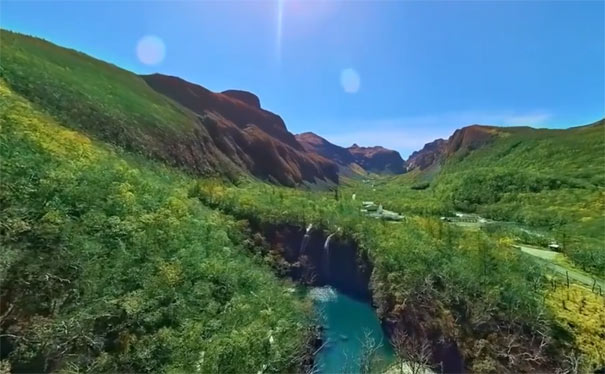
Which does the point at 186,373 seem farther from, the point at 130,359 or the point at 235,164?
the point at 235,164

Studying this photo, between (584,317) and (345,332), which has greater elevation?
(584,317)

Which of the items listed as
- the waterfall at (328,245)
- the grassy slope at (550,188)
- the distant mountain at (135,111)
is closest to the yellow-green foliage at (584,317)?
the grassy slope at (550,188)

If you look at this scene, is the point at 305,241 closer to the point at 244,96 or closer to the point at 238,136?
the point at 238,136

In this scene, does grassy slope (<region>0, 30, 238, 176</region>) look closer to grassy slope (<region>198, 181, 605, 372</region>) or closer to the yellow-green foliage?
grassy slope (<region>198, 181, 605, 372</region>)

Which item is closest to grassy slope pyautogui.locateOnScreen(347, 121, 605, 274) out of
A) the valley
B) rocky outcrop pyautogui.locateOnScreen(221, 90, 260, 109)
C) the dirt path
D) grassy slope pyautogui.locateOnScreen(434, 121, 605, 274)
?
grassy slope pyautogui.locateOnScreen(434, 121, 605, 274)

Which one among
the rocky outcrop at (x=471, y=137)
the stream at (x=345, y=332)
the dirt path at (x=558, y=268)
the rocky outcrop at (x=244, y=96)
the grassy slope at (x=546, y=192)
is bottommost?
the stream at (x=345, y=332)

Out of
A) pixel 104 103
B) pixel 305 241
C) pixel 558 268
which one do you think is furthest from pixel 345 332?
pixel 104 103

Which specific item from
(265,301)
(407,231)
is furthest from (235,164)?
(265,301)

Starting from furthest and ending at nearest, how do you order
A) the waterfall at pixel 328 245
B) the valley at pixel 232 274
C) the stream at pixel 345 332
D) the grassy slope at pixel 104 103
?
1. the grassy slope at pixel 104 103
2. the waterfall at pixel 328 245
3. the stream at pixel 345 332
4. the valley at pixel 232 274

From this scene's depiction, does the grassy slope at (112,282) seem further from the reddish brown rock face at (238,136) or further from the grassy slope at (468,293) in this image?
the reddish brown rock face at (238,136)
